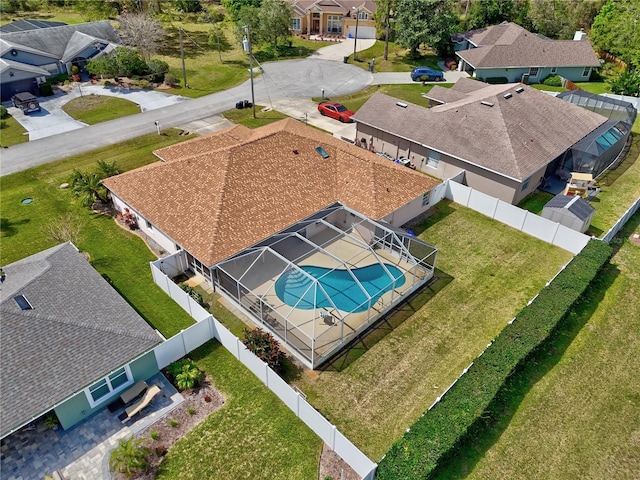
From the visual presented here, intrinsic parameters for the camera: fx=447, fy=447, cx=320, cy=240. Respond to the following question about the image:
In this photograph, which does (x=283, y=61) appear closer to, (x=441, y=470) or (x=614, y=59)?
(x=614, y=59)

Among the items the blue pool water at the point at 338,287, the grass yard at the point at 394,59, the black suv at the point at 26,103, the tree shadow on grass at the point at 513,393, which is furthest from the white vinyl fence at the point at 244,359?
the grass yard at the point at 394,59

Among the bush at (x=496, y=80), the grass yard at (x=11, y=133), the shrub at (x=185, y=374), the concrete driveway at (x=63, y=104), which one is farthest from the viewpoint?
the bush at (x=496, y=80)

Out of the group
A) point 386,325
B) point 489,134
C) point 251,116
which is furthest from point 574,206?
point 251,116

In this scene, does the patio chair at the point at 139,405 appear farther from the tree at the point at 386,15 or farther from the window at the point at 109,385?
the tree at the point at 386,15

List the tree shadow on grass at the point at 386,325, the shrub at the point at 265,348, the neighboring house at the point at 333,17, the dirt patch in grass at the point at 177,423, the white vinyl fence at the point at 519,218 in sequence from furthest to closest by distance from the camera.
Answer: the neighboring house at the point at 333,17 < the white vinyl fence at the point at 519,218 < the tree shadow on grass at the point at 386,325 < the shrub at the point at 265,348 < the dirt patch in grass at the point at 177,423

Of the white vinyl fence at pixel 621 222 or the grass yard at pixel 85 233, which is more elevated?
the white vinyl fence at pixel 621 222
